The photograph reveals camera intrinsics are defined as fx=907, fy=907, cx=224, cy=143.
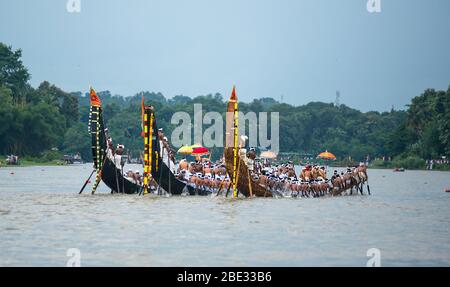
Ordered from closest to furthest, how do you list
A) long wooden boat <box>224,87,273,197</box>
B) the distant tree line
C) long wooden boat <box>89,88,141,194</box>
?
1. long wooden boat <box>224,87,273,197</box>
2. long wooden boat <box>89,88,141,194</box>
3. the distant tree line

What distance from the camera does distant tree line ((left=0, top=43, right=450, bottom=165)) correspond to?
377 feet

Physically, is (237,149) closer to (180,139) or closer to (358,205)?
(358,205)

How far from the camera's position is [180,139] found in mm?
184000

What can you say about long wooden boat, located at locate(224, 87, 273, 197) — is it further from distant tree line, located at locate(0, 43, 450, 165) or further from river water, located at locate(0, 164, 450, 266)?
distant tree line, located at locate(0, 43, 450, 165)

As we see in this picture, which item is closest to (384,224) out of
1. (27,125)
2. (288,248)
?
(288,248)

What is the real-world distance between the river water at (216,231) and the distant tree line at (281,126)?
72.0m

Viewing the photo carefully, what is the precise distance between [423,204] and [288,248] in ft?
64.8

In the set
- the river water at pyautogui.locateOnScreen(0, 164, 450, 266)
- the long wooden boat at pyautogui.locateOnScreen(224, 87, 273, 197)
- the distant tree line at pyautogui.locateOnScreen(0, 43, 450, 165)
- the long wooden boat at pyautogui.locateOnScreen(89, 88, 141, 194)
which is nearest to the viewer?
the river water at pyautogui.locateOnScreen(0, 164, 450, 266)

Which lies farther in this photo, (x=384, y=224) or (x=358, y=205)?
(x=358, y=205)

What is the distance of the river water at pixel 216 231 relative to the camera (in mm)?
21891

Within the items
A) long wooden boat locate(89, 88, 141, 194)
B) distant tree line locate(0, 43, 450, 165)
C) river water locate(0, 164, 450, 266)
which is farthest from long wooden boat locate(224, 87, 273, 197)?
distant tree line locate(0, 43, 450, 165)

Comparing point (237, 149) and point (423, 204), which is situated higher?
point (237, 149)

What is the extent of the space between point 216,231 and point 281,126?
159642 millimetres

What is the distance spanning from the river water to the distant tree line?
71978 millimetres
